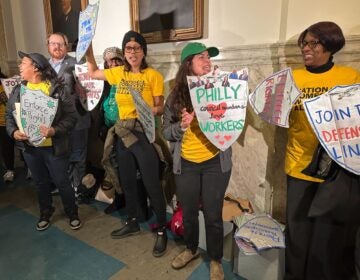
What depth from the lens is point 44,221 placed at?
2.45 meters

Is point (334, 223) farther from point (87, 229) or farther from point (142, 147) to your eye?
point (87, 229)

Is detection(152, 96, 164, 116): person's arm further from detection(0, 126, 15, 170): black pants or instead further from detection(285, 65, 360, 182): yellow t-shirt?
detection(0, 126, 15, 170): black pants

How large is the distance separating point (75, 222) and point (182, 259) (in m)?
1.06

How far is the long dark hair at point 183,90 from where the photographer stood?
158 cm

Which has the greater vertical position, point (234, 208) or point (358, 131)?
point (358, 131)

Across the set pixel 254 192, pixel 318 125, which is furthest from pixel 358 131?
pixel 254 192

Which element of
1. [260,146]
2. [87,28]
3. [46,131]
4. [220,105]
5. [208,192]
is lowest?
[208,192]

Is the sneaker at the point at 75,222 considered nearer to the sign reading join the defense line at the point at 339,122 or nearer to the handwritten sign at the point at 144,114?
the handwritten sign at the point at 144,114

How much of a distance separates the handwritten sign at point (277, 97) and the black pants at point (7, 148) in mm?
3313

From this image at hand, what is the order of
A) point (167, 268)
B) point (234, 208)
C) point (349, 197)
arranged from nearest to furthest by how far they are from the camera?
point (349, 197) → point (167, 268) → point (234, 208)

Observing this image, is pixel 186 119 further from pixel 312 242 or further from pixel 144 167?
pixel 312 242

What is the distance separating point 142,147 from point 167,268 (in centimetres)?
86

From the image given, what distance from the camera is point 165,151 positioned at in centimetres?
258

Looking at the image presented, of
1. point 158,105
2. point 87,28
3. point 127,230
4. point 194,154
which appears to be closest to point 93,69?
point 87,28
